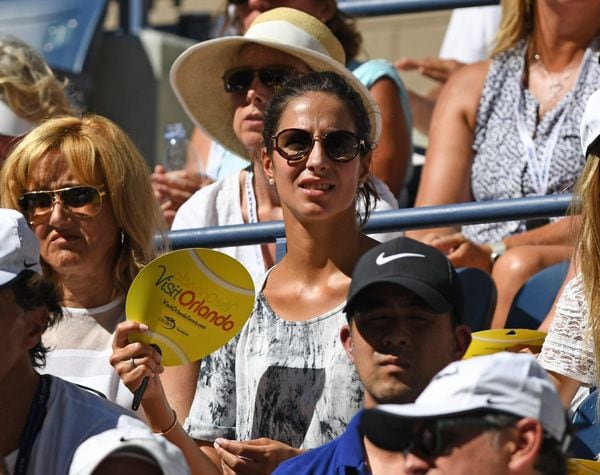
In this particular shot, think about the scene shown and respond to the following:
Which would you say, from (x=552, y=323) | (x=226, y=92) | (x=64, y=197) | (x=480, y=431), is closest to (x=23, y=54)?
(x=226, y=92)

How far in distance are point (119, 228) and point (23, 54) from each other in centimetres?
128

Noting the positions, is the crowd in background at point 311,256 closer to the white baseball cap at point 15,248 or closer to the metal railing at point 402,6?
the white baseball cap at point 15,248

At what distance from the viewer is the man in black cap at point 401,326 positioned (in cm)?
342

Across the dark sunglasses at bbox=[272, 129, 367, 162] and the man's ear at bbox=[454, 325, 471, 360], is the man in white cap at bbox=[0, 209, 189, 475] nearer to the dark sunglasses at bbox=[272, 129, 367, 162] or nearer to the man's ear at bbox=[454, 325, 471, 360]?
the man's ear at bbox=[454, 325, 471, 360]

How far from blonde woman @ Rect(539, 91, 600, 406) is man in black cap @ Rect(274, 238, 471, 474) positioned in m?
0.52

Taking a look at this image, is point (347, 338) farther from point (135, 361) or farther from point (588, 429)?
point (588, 429)

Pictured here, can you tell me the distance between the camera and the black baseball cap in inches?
134

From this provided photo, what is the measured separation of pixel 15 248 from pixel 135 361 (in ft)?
1.58

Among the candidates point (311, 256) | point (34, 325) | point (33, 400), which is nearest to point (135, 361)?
point (34, 325)

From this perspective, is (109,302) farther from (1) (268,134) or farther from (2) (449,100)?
(2) (449,100)

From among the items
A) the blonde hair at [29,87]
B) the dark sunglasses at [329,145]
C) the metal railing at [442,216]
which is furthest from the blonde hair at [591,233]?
the blonde hair at [29,87]

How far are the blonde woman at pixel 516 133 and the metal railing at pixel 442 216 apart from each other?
516mm

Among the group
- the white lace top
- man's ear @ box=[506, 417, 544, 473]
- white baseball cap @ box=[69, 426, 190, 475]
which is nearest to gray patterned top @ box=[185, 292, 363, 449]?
the white lace top

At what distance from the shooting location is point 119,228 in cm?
437
